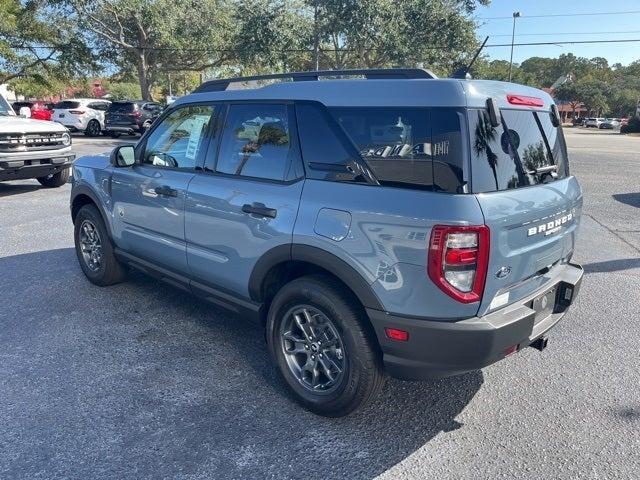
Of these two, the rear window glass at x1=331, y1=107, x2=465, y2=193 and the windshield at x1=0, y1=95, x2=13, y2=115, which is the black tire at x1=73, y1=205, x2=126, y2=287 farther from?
the windshield at x1=0, y1=95, x2=13, y2=115

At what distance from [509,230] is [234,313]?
6.27 ft

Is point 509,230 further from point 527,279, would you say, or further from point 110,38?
point 110,38

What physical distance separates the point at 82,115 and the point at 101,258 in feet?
68.4

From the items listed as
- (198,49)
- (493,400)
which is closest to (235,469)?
(493,400)

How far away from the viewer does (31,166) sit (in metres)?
9.08

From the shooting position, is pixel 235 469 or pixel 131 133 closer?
pixel 235 469

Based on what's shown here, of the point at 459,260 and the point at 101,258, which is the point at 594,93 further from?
the point at 459,260

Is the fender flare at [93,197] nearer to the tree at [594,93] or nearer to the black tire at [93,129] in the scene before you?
the black tire at [93,129]

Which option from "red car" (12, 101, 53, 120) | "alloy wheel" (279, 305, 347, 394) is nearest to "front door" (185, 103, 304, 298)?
"alloy wheel" (279, 305, 347, 394)

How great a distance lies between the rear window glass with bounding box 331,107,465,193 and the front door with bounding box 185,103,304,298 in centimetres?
47

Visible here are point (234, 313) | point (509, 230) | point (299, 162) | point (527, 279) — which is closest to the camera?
point (509, 230)

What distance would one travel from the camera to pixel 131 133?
72.5ft

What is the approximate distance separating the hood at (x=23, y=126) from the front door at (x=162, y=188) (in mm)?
5902

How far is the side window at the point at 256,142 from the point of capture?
299 centimetres
